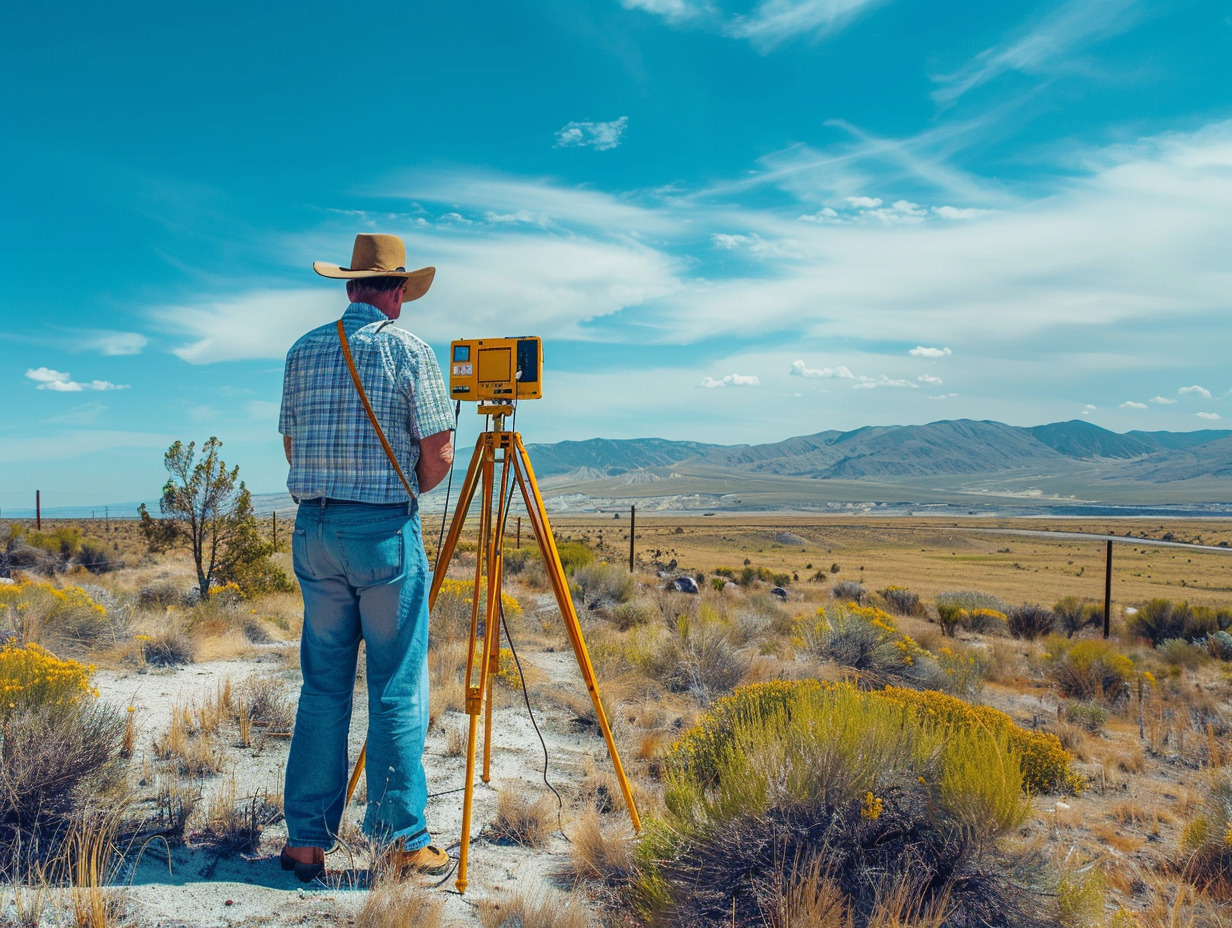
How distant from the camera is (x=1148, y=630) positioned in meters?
13.8

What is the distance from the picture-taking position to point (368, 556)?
2.76 m

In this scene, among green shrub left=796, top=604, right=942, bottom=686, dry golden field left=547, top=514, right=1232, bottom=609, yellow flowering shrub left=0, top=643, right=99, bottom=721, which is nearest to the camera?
yellow flowering shrub left=0, top=643, right=99, bottom=721

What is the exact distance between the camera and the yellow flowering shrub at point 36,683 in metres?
3.45

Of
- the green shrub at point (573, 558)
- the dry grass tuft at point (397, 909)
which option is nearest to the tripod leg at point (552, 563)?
the dry grass tuft at point (397, 909)

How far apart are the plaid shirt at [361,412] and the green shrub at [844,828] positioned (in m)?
1.73

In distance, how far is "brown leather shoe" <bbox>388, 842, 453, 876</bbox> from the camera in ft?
9.37

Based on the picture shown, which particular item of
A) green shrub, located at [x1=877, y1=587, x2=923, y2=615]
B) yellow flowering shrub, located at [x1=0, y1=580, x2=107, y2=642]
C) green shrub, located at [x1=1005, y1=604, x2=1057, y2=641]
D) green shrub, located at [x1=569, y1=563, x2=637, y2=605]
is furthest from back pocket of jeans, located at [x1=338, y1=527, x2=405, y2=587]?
green shrub, located at [x1=877, y1=587, x2=923, y2=615]

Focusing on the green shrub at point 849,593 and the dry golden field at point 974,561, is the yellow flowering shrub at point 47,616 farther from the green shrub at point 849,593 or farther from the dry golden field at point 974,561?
the dry golden field at point 974,561

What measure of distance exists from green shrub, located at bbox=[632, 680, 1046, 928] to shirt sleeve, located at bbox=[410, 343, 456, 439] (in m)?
1.79

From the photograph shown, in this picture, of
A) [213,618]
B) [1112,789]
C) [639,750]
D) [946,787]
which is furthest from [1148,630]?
[213,618]

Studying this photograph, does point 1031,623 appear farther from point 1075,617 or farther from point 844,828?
point 844,828

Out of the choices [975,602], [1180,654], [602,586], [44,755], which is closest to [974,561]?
[975,602]

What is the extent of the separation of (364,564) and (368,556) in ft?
0.11

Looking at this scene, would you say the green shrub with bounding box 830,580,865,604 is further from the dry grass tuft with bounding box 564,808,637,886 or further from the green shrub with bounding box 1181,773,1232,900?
the dry grass tuft with bounding box 564,808,637,886
